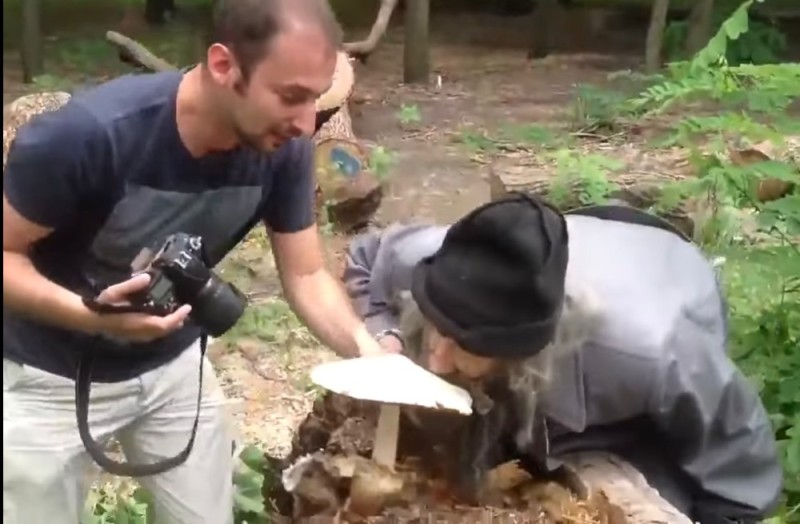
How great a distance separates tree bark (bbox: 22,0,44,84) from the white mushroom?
6.82m

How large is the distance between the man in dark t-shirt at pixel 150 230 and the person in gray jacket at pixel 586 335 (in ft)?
0.65

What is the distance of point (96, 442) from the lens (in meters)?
2.03

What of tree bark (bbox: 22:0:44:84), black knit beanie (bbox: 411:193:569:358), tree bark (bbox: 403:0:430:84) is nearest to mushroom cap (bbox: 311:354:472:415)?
black knit beanie (bbox: 411:193:569:358)

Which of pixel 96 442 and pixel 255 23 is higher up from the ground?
pixel 255 23

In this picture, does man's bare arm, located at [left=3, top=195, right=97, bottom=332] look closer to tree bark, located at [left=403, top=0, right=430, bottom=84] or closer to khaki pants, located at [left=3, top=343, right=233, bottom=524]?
khaki pants, located at [left=3, top=343, right=233, bottom=524]

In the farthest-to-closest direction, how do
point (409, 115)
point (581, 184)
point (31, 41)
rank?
point (31, 41), point (409, 115), point (581, 184)

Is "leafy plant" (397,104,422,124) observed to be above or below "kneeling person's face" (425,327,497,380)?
below

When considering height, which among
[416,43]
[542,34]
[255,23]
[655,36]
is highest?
[255,23]

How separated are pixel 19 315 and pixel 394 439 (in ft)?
2.12

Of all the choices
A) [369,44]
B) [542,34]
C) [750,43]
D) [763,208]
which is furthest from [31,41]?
[763,208]

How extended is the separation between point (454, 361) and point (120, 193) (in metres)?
0.59

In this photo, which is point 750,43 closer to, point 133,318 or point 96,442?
point 96,442

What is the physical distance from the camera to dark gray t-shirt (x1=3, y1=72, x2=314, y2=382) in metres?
1.72

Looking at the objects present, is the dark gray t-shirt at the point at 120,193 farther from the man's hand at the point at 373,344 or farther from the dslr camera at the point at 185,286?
the man's hand at the point at 373,344
